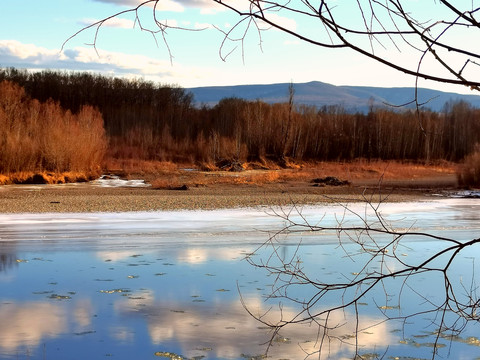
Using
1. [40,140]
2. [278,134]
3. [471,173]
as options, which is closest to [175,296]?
[471,173]

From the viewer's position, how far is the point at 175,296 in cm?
782

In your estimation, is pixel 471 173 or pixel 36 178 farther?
pixel 36 178

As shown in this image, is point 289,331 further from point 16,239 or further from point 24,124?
point 24,124

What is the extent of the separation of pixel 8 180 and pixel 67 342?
2414 centimetres

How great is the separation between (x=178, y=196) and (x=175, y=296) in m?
16.0

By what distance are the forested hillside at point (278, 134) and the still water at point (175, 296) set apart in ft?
89.9

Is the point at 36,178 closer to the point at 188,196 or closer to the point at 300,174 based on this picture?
the point at 188,196

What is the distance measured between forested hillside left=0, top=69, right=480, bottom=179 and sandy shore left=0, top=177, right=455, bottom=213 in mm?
12219

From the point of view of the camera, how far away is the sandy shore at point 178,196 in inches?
769

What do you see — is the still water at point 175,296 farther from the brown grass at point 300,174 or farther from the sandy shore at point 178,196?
the brown grass at point 300,174

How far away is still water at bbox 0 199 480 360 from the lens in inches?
232

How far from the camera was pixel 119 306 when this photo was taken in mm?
7312

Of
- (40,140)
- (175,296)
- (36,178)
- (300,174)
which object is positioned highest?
(40,140)

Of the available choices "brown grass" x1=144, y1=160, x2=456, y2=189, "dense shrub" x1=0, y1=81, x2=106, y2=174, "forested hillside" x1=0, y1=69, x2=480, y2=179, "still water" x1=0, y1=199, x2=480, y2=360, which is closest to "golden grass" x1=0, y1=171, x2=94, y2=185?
"dense shrub" x1=0, y1=81, x2=106, y2=174
